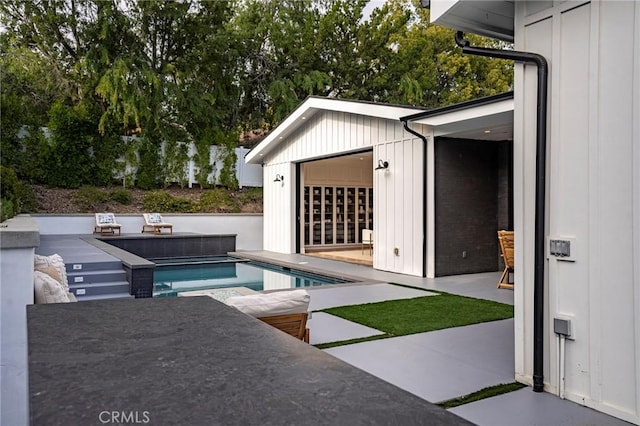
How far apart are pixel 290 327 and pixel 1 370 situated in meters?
2.18

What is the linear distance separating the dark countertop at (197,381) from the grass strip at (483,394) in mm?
2382

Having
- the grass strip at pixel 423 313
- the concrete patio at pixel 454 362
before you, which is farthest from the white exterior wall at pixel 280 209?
the grass strip at pixel 423 313

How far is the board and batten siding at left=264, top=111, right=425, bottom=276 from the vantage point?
10.0m

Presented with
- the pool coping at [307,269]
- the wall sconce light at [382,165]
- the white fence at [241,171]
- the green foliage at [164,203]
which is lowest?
the pool coping at [307,269]

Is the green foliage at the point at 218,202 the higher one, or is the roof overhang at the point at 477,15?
the roof overhang at the point at 477,15

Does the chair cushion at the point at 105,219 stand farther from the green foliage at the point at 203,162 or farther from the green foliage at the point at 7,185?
the green foliage at the point at 203,162

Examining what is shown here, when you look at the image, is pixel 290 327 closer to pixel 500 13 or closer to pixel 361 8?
pixel 500 13

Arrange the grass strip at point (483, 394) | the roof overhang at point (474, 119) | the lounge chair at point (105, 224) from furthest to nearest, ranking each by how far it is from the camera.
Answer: the lounge chair at point (105, 224) < the roof overhang at point (474, 119) < the grass strip at point (483, 394)

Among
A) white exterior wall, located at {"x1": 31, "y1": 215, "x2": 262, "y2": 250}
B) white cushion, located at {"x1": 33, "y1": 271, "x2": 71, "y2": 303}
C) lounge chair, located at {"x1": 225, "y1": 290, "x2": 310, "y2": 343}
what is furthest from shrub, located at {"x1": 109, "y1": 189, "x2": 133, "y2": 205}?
lounge chair, located at {"x1": 225, "y1": 290, "x2": 310, "y2": 343}

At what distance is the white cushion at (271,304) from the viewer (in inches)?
161

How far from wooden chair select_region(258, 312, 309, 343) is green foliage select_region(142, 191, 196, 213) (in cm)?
1388

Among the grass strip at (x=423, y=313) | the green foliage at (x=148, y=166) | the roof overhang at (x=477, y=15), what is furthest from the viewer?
the green foliage at (x=148, y=166)

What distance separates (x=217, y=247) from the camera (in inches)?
596

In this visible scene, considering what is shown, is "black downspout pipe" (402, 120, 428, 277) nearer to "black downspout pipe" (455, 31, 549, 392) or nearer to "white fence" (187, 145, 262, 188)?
"black downspout pipe" (455, 31, 549, 392)
